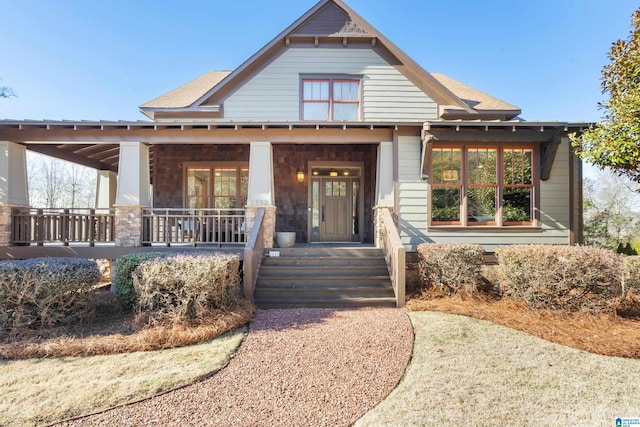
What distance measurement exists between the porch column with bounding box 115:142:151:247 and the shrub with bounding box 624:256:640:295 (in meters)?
11.0

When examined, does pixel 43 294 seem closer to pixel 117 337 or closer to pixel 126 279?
pixel 126 279

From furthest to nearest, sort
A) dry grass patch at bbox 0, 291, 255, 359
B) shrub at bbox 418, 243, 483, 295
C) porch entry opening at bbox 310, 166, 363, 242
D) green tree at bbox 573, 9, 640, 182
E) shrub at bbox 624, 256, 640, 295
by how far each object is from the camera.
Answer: porch entry opening at bbox 310, 166, 363, 242
shrub at bbox 624, 256, 640, 295
shrub at bbox 418, 243, 483, 295
green tree at bbox 573, 9, 640, 182
dry grass patch at bbox 0, 291, 255, 359

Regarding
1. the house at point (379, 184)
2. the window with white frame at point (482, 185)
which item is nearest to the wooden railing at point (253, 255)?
the house at point (379, 184)

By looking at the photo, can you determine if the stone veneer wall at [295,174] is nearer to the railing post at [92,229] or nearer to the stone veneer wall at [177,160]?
the stone veneer wall at [177,160]

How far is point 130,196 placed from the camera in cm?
787

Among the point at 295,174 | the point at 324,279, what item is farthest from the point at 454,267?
the point at 295,174

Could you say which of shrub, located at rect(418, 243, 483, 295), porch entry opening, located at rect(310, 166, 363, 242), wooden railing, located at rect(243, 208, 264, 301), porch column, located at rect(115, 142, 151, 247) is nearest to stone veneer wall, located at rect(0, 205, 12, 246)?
porch column, located at rect(115, 142, 151, 247)

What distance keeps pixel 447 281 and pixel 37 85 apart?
30.0m

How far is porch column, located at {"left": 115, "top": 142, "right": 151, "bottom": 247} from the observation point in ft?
25.6

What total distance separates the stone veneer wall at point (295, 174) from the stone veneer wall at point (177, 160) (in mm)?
1226

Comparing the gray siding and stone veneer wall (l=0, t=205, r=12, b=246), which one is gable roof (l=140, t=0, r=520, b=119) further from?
stone veneer wall (l=0, t=205, r=12, b=246)

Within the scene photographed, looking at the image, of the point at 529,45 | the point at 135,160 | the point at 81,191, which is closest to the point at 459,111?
the point at 135,160

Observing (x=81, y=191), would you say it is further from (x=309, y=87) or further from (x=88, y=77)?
(x=309, y=87)

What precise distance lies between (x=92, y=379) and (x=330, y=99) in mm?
8746
